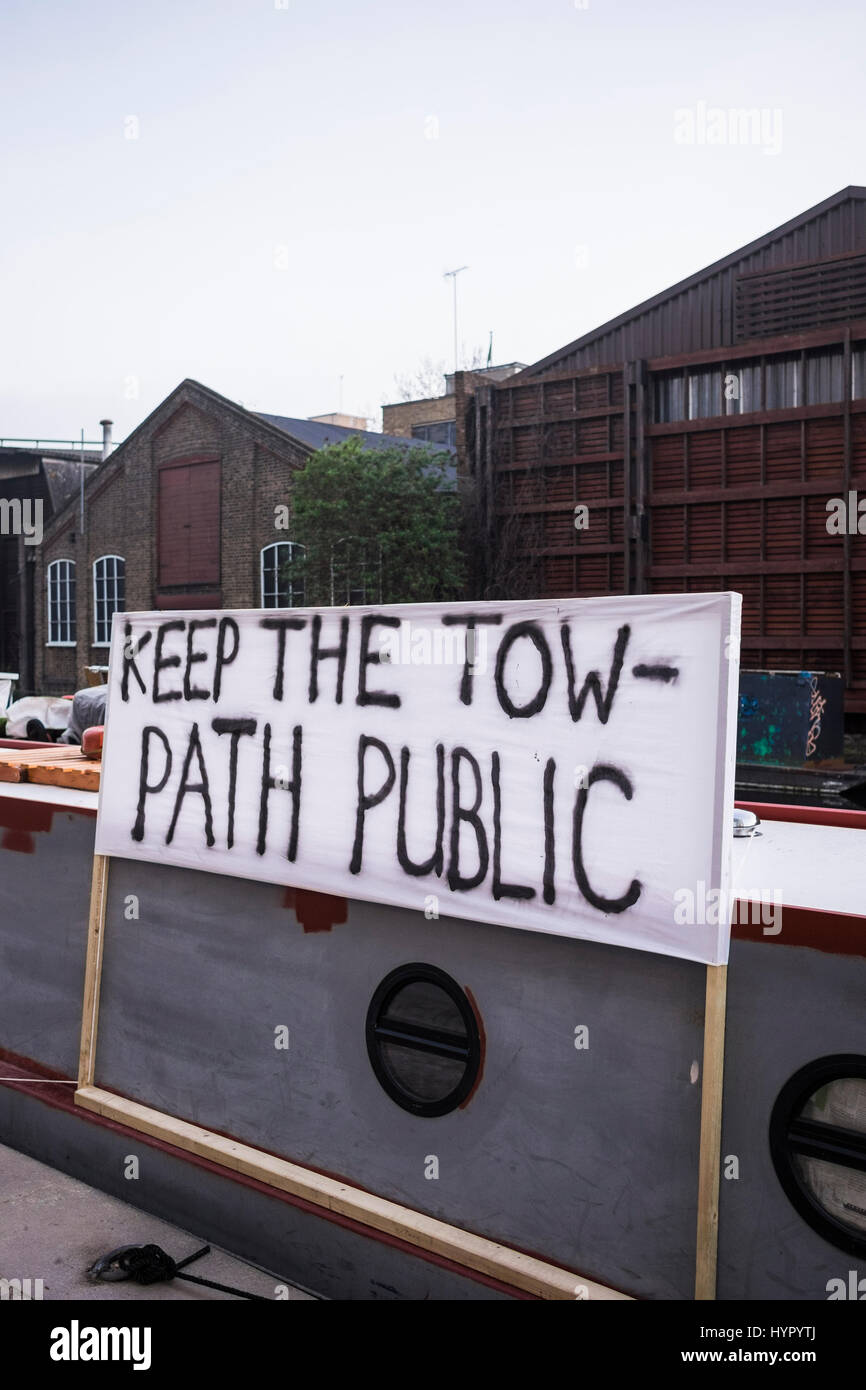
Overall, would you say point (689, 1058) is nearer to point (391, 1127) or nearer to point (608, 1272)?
point (608, 1272)

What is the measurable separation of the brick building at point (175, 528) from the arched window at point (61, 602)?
3cm

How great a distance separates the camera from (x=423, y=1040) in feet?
9.33

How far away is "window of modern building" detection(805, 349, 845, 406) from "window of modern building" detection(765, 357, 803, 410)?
0.14 m

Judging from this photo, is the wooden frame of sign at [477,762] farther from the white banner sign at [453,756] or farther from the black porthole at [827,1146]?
the black porthole at [827,1146]

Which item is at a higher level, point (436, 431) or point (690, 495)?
point (436, 431)

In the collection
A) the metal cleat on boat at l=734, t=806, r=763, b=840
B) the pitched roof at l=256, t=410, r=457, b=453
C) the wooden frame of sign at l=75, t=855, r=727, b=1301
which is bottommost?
the wooden frame of sign at l=75, t=855, r=727, b=1301

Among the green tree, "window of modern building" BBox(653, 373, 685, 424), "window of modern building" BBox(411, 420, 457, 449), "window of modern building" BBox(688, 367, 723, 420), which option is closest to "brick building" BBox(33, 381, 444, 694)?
the green tree

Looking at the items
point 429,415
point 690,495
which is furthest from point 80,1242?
point 429,415

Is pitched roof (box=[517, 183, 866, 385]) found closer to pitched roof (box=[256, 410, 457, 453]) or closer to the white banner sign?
pitched roof (box=[256, 410, 457, 453])

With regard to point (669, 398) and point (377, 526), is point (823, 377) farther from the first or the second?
point (377, 526)

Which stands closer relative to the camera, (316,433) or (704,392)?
(704,392)

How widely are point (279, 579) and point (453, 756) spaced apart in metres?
19.7

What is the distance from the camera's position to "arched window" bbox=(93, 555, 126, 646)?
26.2m

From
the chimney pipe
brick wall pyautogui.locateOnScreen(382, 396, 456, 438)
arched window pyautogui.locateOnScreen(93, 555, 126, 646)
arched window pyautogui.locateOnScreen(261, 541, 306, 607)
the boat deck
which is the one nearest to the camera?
the boat deck
